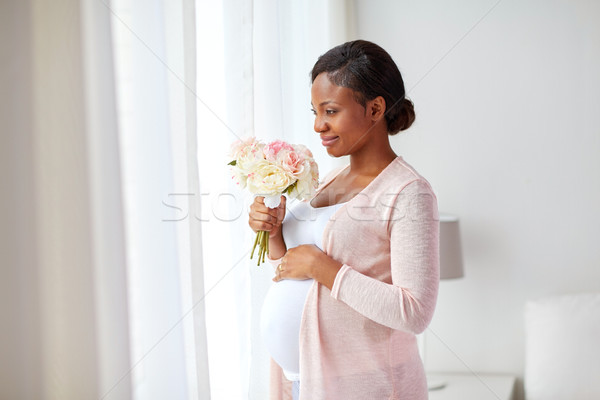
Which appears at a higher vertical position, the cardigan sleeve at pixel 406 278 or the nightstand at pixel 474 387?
the cardigan sleeve at pixel 406 278

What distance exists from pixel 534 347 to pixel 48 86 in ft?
7.25

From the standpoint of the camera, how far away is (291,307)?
4.35ft

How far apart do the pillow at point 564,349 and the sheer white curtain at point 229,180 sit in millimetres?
1248

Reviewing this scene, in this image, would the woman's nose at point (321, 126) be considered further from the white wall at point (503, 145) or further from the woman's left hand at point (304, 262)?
the white wall at point (503, 145)

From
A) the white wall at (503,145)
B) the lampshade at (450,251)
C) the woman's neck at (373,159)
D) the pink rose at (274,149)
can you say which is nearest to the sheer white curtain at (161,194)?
the pink rose at (274,149)

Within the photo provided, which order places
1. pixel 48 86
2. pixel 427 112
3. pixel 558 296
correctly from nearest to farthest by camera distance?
pixel 48 86, pixel 558 296, pixel 427 112

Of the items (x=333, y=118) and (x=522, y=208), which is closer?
(x=333, y=118)

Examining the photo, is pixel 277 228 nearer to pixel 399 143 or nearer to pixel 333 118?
pixel 333 118

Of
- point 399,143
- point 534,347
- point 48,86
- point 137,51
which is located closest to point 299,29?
point 399,143

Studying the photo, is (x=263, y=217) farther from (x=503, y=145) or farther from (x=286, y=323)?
(x=503, y=145)

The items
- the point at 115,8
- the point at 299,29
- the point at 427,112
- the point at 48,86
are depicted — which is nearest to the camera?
the point at 48,86

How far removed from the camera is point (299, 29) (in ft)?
8.27

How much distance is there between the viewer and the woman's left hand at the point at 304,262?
4.09 feet

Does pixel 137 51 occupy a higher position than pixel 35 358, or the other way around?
pixel 137 51
